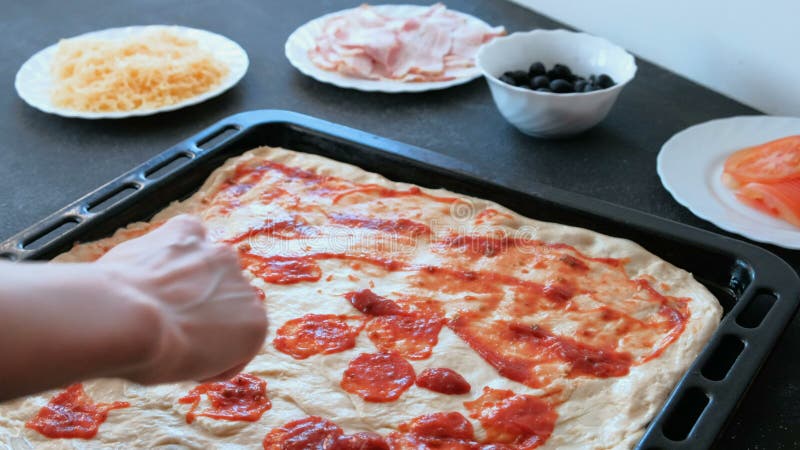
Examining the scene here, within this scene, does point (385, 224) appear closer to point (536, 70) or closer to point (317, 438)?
point (317, 438)

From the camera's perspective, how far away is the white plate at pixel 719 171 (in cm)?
164

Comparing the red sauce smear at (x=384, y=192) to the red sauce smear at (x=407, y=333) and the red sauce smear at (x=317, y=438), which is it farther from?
the red sauce smear at (x=317, y=438)

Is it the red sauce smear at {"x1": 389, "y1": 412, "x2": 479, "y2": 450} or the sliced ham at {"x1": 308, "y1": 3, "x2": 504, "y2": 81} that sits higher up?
the sliced ham at {"x1": 308, "y1": 3, "x2": 504, "y2": 81}

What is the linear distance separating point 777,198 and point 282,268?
3.40ft

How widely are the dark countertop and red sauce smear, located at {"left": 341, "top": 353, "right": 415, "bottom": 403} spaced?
50 centimetres

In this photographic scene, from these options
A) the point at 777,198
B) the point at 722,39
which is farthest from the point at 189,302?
the point at 722,39

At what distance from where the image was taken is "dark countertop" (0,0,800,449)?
6.30 feet

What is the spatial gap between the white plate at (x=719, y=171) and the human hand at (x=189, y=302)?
112 cm

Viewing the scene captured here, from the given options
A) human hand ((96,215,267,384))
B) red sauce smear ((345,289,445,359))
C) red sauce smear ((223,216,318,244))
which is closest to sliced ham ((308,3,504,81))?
red sauce smear ((223,216,318,244))

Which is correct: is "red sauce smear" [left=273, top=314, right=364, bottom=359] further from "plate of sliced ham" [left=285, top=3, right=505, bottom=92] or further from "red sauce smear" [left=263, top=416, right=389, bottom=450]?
"plate of sliced ham" [left=285, top=3, right=505, bottom=92]

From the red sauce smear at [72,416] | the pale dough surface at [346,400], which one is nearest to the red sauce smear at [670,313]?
the pale dough surface at [346,400]

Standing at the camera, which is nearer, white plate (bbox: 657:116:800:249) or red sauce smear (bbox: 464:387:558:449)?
red sauce smear (bbox: 464:387:558:449)

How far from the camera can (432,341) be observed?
1.36 m

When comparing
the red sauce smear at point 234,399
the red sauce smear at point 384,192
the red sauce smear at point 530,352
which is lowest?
the red sauce smear at point 234,399
